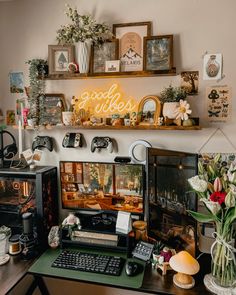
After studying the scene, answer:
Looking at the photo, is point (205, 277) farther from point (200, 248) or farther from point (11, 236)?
point (11, 236)

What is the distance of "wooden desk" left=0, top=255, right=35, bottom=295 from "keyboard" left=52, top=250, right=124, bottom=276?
18 centimetres

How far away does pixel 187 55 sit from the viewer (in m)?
1.73

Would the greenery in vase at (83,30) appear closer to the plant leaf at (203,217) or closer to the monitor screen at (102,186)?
the monitor screen at (102,186)

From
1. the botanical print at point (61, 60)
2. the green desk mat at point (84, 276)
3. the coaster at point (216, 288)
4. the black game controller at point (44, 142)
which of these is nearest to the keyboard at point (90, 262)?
the green desk mat at point (84, 276)

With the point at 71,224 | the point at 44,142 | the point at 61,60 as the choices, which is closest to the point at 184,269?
the point at 71,224

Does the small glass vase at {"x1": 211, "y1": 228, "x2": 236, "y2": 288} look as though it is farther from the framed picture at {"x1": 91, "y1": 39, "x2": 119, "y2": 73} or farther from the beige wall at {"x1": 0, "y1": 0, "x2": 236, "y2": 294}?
the framed picture at {"x1": 91, "y1": 39, "x2": 119, "y2": 73}

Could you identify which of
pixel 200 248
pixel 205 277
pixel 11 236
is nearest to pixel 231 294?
pixel 205 277

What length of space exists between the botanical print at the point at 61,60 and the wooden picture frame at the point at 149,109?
2.09ft

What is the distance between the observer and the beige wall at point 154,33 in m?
1.68

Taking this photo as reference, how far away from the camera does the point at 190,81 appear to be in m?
1.73

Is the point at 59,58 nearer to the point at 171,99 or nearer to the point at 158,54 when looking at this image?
the point at 158,54

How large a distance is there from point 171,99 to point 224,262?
100cm

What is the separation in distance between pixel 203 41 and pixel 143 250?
1409mm

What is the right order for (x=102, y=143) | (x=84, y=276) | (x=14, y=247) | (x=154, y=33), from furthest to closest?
(x=102, y=143) → (x=154, y=33) → (x=14, y=247) → (x=84, y=276)
